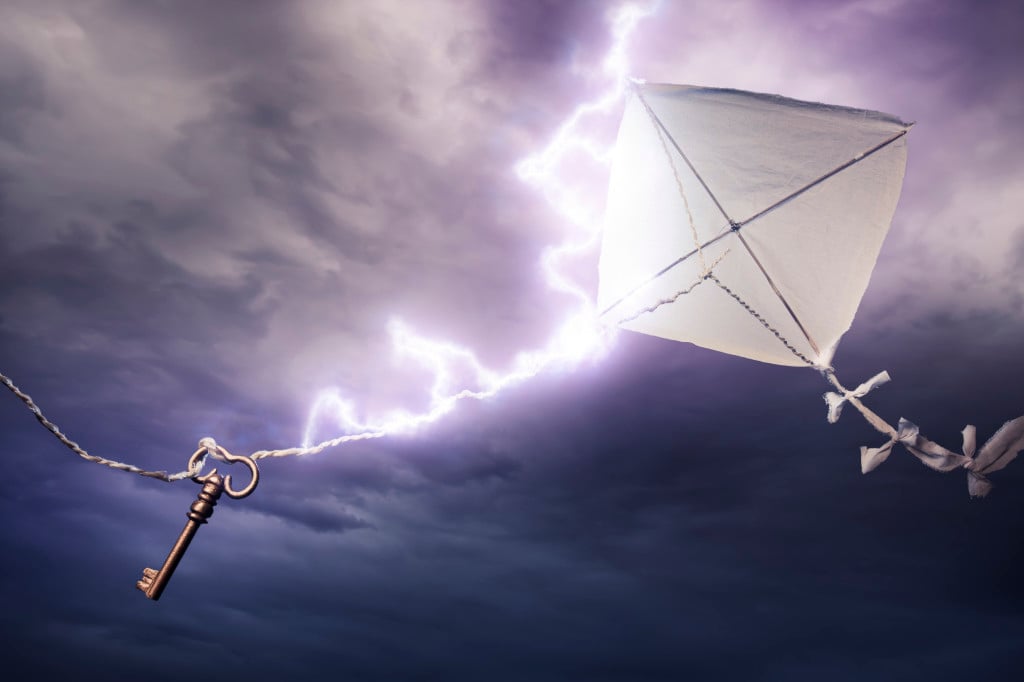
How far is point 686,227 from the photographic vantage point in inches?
319

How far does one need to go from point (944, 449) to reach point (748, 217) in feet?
11.9

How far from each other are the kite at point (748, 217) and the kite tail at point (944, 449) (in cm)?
22

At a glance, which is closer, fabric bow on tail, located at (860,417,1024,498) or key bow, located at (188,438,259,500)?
key bow, located at (188,438,259,500)

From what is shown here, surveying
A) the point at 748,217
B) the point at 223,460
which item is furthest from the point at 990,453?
the point at 223,460

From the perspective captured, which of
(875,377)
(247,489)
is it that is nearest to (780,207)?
(875,377)

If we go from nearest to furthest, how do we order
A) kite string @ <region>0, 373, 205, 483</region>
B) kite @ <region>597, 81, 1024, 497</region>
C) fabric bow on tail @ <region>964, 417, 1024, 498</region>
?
1. kite string @ <region>0, 373, 205, 483</region>
2. fabric bow on tail @ <region>964, 417, 1024, 498</region>
3. kite @ <region>597, 81, 1024, 497</region>

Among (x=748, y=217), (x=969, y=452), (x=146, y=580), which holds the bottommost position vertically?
(x=146, y=580)

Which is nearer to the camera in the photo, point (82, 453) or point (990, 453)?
point (82, 453)

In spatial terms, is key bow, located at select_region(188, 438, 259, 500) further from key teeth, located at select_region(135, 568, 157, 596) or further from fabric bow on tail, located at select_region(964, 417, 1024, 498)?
fabric bow on tail, located at select_region(964, 417, 1024, 498)

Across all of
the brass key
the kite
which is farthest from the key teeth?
the kite

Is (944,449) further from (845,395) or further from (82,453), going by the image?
(82,453)

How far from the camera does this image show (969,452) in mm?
5840

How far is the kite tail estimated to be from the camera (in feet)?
18.9

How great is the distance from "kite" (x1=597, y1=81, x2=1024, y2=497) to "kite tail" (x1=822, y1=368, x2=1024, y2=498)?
220 millimetres
